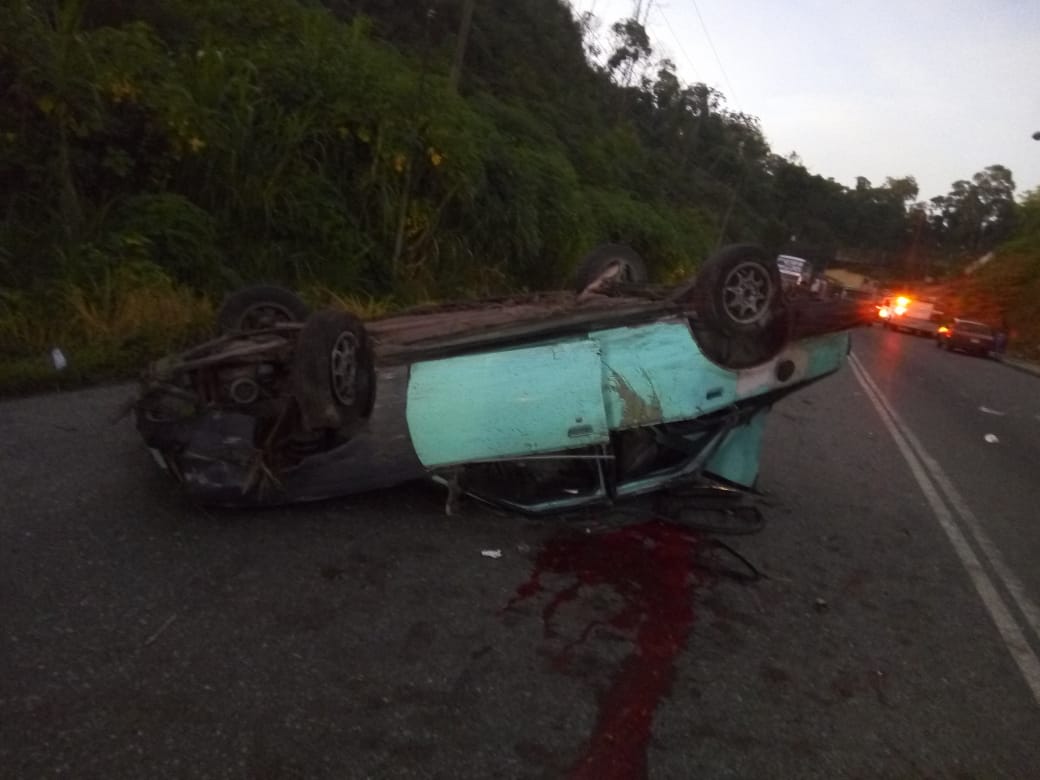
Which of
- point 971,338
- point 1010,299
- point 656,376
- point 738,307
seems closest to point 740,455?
point 738,307

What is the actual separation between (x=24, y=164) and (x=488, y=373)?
798 centimetres

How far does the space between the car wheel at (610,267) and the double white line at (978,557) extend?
2.90 m

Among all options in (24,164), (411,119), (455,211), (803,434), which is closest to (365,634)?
(803,434)

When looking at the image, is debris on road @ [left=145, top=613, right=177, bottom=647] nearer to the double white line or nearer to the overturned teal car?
the overturned teal car

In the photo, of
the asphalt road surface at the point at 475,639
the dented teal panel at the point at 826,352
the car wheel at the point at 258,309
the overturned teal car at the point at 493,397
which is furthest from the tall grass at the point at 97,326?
the dented teal panel at the point at 826,352

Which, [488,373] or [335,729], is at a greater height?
[488,373]

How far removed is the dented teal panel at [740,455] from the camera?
22.0 ft

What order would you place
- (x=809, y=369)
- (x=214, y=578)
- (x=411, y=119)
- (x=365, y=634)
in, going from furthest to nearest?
1. (x=411, y=119)
2. (x=809, y=369)
3. (x=214, y=578)
4. (x=365, y=634)

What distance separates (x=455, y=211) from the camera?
1739 cm

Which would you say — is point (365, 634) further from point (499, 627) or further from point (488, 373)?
point (488, 373)

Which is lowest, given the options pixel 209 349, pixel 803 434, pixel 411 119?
pixel 803 434

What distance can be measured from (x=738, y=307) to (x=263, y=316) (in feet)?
10.8

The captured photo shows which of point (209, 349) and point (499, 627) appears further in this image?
point (209, 349)

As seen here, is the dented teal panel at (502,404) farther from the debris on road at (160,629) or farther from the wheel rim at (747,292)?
the debris on road at (160,629)
